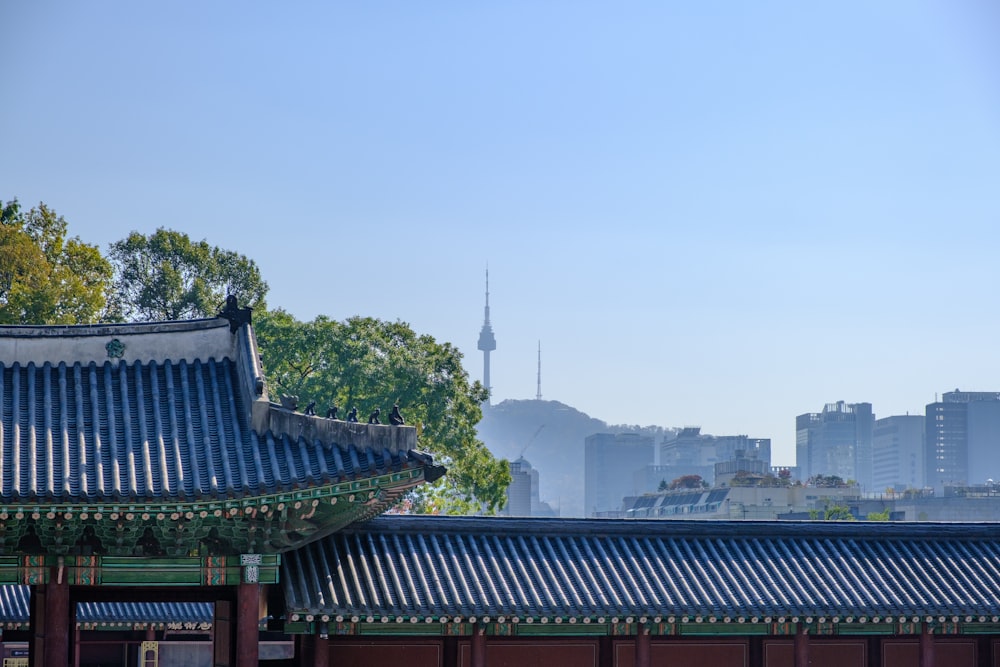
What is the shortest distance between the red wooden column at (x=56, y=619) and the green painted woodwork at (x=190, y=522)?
1.92 ft

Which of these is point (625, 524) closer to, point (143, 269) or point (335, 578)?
point (335, 578)

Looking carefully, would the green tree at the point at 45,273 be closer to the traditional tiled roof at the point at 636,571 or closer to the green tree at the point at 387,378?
the green tree at the point at 387,378

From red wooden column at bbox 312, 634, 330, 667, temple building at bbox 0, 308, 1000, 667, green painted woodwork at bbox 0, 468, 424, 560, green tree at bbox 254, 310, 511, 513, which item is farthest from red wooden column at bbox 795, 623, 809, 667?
green tree at bbox 254, 310, 511, 513

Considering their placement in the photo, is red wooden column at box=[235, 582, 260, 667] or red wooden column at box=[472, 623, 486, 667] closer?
red wooden column at box=[235, 582, 260, 667]

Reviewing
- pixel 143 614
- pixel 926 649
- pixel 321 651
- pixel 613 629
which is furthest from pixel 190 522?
pixel 143 614

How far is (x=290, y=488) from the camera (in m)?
22.0

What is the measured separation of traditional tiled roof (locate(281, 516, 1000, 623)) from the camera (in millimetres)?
24578

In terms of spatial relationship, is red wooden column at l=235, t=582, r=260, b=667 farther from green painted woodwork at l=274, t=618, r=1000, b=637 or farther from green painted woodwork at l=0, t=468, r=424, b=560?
green painted woodwork at l=274, t=618, r=1000, b=637

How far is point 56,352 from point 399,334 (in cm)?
3703

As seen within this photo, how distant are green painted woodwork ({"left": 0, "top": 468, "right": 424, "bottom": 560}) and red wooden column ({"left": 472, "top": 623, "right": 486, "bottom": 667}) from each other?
132 inches

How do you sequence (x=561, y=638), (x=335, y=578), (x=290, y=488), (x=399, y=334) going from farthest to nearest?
1. (x=399, y=334)
2. (x=561, y=638)
3. (x=335, y=578)
4. (x=290, y=488)

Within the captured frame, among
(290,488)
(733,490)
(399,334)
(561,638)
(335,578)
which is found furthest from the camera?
(733,490)

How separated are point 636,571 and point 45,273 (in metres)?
36.6

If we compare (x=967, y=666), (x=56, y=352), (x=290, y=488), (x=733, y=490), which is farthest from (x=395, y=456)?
(x=733, y=490)
